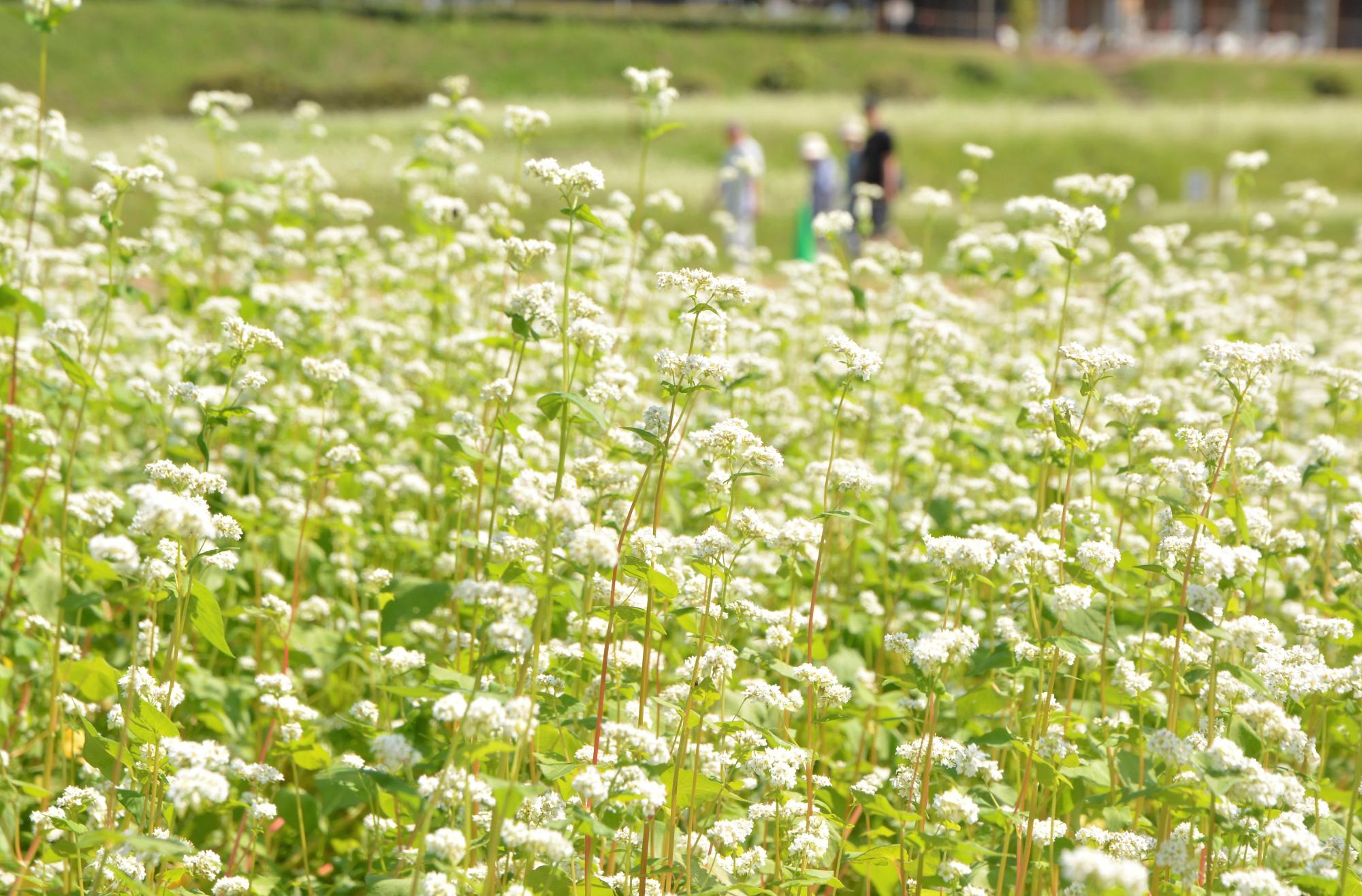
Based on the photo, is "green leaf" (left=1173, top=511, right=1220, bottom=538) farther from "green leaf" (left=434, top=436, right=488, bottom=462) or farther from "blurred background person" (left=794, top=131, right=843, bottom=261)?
"blurred background person" (left=794, top=131, right=843, bottom=261)

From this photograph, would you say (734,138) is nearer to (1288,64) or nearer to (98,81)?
(98,81)

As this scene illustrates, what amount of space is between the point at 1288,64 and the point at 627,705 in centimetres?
5655

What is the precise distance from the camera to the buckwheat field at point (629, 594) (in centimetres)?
291

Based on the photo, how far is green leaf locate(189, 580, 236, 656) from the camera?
114 inches

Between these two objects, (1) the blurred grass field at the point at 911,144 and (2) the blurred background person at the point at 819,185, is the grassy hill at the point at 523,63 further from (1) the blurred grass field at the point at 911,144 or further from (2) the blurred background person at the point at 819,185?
(2) the blurred background person at the point at 819,185

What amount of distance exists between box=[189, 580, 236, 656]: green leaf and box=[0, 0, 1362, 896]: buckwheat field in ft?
0.09

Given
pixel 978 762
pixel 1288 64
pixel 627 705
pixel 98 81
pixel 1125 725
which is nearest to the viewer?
pixel 978 762

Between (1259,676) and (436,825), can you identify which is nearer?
(1259,676)

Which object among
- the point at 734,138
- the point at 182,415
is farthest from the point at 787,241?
the point at 182,415

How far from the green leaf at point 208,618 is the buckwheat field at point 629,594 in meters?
0.03

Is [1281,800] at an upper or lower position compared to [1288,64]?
lower

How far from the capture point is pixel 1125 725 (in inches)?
136

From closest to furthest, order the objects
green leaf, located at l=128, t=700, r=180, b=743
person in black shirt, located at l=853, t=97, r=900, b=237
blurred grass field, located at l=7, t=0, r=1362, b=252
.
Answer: green leaf, located at l=128, t=700, r=180, b=743, person in black shirt, located at l=853, t=97, r=900, b=237, blurred grass field, located at l=7, t=0, r=1362, b=252

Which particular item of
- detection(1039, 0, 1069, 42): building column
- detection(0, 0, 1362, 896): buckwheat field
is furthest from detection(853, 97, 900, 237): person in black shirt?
detection(1039, 0, 1069, 42): building column
